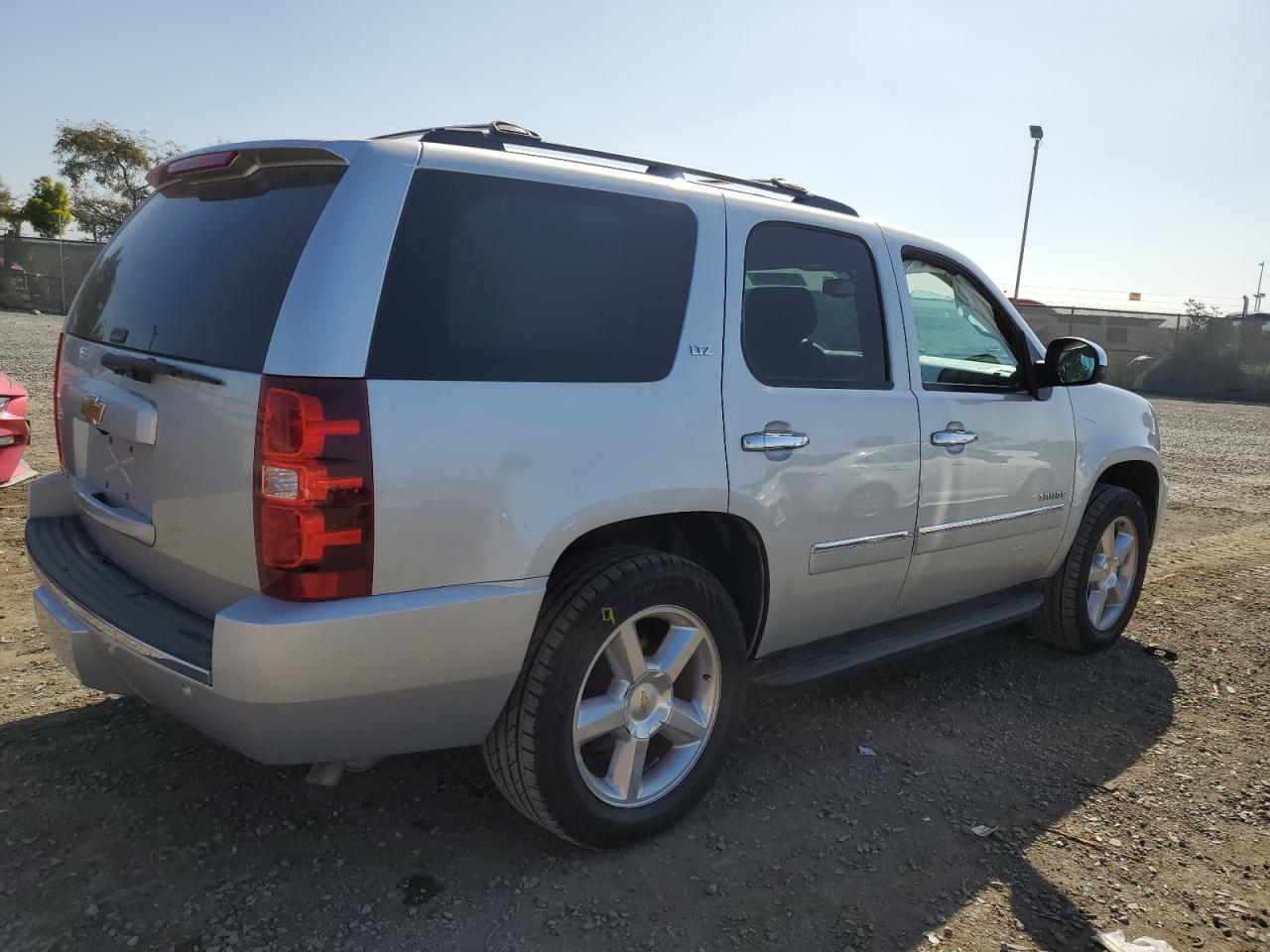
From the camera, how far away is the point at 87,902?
96.5 inches

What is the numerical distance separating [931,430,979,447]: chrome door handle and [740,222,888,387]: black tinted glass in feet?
0.98

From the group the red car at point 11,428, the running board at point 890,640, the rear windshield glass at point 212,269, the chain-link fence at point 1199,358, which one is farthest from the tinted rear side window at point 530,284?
the chain-link fence at point 1199,358

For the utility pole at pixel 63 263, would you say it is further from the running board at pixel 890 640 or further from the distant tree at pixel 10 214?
the running board at pixel 890 640

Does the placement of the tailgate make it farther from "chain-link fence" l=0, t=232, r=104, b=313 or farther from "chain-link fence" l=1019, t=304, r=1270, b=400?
"chain-link fence" l=0, t=232, r=104, b=313

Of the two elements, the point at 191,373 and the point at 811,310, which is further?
the point at 811,310

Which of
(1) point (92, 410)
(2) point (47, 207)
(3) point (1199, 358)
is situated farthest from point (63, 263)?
(3) point (1199, 358)

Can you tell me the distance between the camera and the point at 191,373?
2.37 m

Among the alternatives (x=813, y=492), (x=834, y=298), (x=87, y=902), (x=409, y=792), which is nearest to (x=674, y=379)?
(x=813, y=492)

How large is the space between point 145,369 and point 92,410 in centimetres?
42

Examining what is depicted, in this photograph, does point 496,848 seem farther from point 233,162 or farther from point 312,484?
point 233,162

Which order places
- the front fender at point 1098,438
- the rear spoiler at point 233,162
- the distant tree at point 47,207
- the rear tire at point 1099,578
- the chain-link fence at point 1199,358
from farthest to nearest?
1. the distant tree at point 47,207
2. the chain-link fence at point 1199,358
3. the rear tire at point 1099,578
4. the front fender at point 1098,438
5. the rear spoiler at point 233,162

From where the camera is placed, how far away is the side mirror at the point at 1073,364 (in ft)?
13.0

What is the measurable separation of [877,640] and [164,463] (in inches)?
97.9

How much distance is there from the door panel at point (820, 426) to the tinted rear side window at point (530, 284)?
0.93ft
